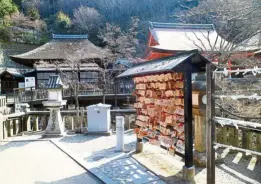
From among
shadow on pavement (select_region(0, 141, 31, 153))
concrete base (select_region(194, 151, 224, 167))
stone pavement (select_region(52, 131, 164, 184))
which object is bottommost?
shadow on pavement (select_region(0, 141, 31, 153))

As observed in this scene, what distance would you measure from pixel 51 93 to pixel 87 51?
1602 centimetres

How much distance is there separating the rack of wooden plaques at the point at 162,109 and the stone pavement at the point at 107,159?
28.1 inches

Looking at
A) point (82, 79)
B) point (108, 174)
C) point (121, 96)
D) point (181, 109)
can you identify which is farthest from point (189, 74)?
point (82, 79)

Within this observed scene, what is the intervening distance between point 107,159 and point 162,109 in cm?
176

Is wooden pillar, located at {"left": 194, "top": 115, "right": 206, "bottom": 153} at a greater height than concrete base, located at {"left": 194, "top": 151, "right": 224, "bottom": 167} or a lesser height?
greater

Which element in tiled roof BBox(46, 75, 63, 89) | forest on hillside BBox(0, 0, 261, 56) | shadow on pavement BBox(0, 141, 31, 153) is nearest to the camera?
shadow on pavement BBox(0, 141, 31, 153)

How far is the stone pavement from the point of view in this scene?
4519mm

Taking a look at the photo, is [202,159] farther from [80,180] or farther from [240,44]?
[240,44]

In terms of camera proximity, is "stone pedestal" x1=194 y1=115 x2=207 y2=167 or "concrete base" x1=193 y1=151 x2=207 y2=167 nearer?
→ "concrete base" x1=193 y1=151 x2=207 y2=167

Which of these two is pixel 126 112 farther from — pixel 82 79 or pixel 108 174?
pixel 82 79

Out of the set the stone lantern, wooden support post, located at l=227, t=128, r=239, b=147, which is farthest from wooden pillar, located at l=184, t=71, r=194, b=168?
the stone lantern

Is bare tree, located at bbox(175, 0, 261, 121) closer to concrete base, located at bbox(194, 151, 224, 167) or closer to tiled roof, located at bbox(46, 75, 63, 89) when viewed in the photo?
concrete base, located at bbox(194, 151, 224, 167)

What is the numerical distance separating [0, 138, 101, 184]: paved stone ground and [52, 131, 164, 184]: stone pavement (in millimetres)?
225

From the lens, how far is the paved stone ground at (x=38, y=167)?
15.0ft
